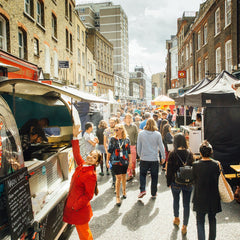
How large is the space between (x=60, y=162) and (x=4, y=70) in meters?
2.49

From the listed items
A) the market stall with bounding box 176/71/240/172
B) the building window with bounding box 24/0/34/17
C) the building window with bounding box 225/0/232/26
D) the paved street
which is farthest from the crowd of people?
the building window with bounding box 225/0/232/26

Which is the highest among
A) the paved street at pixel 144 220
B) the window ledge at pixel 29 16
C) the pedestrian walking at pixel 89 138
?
the window ledge at pixel 29 16

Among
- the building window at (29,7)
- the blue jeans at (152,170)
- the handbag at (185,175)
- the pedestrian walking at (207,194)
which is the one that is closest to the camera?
the pedestrian walking at (207,194)

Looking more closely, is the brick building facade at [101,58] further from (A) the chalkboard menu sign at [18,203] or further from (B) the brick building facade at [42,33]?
(A) the chalkboard menu sign at [18,203]

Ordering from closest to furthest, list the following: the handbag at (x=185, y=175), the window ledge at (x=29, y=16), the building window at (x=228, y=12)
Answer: the handbag at (x=185, y=175) < the window ledge at (x=29, y=16) < the building window at (x=228, y=12)

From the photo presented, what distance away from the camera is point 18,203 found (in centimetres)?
244

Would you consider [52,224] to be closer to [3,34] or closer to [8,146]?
[8,146]

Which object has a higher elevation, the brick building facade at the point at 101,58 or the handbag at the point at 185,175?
the brick building facade at the point at 101,58

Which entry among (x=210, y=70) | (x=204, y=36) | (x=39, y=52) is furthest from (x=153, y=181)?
(x=204, y=36)

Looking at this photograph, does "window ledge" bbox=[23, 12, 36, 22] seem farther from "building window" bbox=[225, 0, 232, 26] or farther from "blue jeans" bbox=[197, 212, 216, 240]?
"blue jeans" bbox=[197, 212, 216, 240]

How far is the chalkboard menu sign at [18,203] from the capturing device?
7.47ft

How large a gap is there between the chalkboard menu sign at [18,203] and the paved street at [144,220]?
1681 mm

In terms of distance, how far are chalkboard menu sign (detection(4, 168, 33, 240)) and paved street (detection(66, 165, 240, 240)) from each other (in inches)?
66.2

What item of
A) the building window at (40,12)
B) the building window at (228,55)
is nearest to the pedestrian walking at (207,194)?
the building window at (228,55)
